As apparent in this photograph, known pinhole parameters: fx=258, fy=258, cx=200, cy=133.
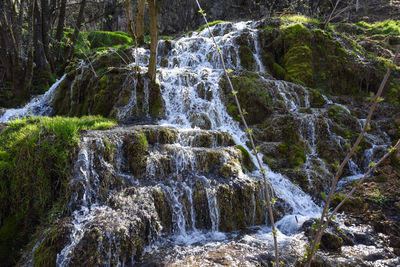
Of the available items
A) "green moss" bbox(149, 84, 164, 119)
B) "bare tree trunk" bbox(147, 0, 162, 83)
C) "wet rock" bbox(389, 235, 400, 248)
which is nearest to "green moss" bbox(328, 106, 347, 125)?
"wet rock" bbox(389, 235, 400, 248)

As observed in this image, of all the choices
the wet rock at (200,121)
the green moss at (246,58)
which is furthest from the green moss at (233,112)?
the green moss at (246,58)

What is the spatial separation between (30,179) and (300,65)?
34.8ft

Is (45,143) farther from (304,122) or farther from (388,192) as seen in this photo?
(388,192)

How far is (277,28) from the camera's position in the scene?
40.7 ft

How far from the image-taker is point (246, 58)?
1184 cm

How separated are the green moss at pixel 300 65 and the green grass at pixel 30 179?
929 centimetres

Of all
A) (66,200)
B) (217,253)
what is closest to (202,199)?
(217,253)

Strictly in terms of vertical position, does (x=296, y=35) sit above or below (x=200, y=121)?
above

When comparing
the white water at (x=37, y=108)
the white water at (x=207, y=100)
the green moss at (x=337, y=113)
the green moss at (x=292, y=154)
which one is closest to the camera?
the white water at (x=207, y=100)

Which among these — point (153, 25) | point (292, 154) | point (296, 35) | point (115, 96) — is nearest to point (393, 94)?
point (296, 35)

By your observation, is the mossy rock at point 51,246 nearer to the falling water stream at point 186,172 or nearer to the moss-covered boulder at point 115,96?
the falling water stream at point 186,172

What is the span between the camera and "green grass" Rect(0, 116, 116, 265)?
4.19 meters

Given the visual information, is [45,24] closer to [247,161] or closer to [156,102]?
[156,102]

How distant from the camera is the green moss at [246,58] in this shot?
1174 cm
